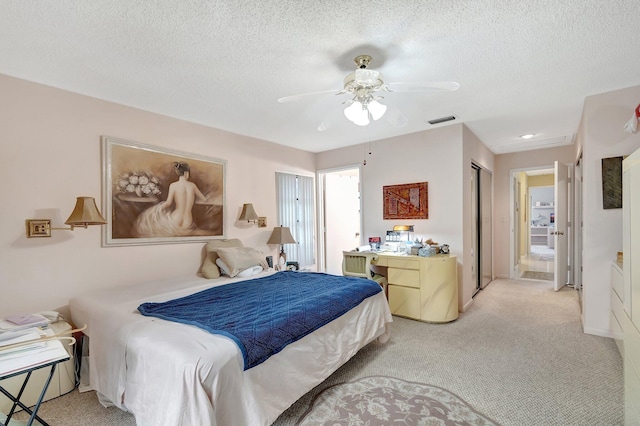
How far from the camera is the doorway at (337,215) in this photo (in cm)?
528

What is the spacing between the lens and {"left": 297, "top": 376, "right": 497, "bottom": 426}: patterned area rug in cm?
183

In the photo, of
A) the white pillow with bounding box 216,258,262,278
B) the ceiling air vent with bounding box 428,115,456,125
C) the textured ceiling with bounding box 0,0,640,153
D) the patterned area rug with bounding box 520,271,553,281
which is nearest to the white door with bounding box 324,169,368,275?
the ceiling air vent with bounding box 428,115,456,125

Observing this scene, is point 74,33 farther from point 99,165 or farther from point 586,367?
point 586,367

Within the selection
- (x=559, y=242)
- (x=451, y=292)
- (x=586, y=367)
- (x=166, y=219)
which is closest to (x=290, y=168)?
(x=166, y=219)

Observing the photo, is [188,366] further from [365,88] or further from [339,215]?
[339,215]

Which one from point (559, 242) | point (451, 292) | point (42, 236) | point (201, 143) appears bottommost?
point (451, 292)

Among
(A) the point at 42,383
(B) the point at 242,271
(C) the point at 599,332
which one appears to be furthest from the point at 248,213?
(C) the point at 599,332

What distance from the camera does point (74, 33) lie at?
184 cm

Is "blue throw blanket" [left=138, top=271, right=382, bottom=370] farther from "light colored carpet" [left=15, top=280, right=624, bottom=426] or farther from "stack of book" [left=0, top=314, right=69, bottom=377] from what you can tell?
"stack of book" [left=0, top=314, right=69, bottom=377]

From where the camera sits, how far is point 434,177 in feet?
13.0

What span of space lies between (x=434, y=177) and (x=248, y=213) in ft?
8.34

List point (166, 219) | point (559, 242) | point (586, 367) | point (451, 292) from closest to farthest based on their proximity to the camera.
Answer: point (586, 367) < point (166, 219) < point (451, 292) < point (559, 242)

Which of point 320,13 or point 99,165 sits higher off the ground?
point 320,13

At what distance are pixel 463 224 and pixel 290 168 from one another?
2.68 meters
